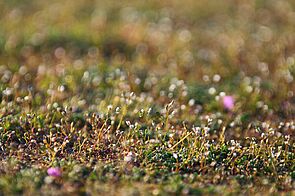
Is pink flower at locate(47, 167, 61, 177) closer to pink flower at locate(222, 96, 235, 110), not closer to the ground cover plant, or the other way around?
the ground cover plant

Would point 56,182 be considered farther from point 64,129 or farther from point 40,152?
point 64,129

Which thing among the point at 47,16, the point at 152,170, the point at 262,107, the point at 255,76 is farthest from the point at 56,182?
the point at 47,16

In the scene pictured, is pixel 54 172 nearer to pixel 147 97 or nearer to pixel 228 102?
pixel 147 97

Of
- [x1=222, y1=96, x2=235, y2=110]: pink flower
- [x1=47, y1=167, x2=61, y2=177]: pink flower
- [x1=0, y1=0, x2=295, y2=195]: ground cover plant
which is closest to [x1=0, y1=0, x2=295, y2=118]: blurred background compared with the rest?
[x1=0, y1=0, x2=295, y2=195]: ground cover plant

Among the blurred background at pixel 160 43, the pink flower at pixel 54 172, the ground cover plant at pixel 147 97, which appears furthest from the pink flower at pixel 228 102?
the pink flower at pixel 54 172

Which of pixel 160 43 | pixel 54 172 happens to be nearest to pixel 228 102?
pixel 160 43

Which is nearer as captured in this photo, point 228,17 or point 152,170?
point 152,170
